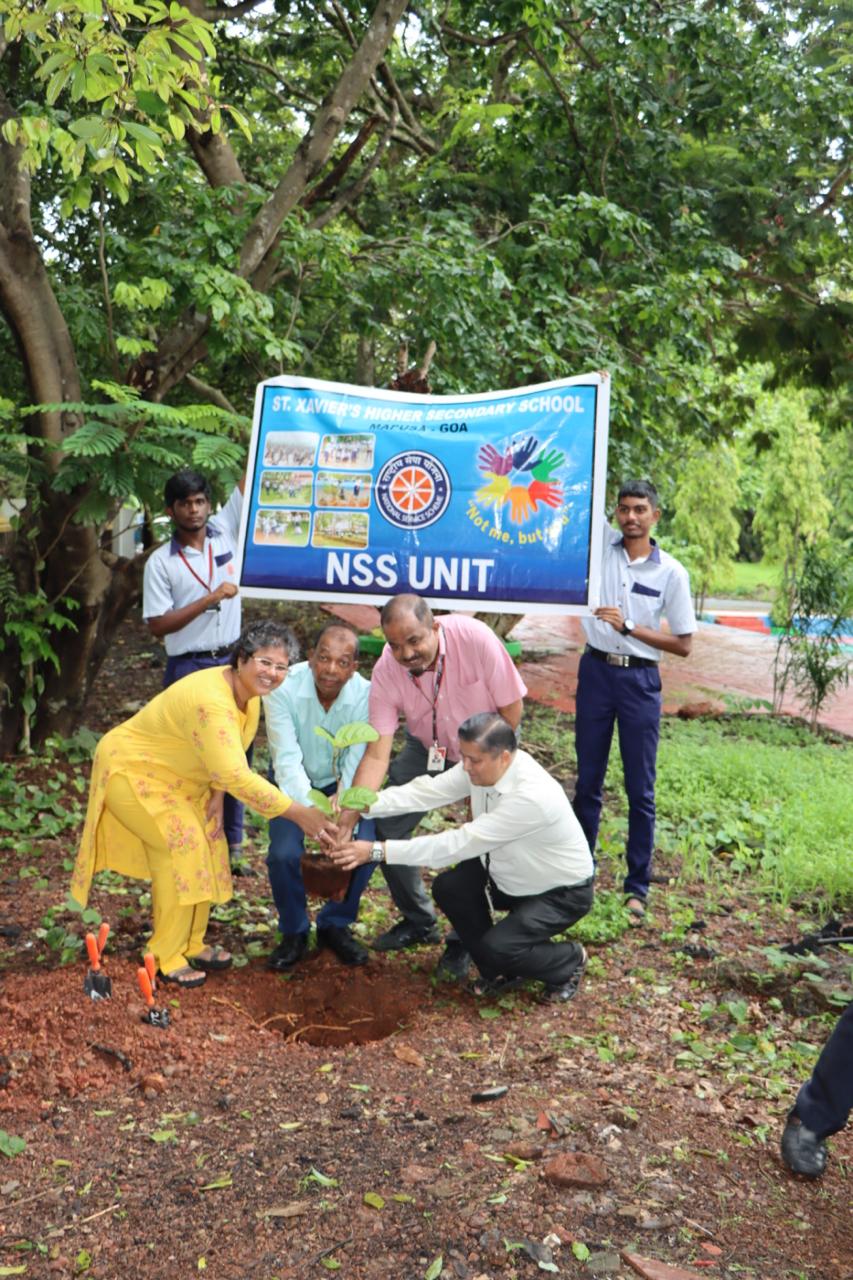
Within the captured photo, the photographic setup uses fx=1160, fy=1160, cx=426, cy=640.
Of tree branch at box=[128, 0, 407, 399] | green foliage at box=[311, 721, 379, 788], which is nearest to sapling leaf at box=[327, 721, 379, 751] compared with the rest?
green foliage at box=[311, 721, 379, 788]

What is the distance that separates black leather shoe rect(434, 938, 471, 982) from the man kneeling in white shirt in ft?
0.48

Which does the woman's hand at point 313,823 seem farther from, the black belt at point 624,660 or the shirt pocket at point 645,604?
the shirt pocket at point 645,604

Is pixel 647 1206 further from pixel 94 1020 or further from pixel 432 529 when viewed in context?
pixel 432 529

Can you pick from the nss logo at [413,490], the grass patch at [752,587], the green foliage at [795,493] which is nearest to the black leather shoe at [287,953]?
the nss logo at [413,490]

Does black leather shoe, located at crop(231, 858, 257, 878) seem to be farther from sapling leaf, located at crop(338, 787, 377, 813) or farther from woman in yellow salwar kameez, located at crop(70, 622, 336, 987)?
sapling leaf, located at crop(338, 787, 377, 813)

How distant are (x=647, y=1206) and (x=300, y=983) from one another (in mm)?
1999

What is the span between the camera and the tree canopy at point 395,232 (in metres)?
6.61

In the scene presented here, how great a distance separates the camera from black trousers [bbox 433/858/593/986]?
453 cm

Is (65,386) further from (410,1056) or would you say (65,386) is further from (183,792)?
(410,1056)

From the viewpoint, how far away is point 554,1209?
3.07m

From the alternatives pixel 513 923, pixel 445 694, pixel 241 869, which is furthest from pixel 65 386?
pixel 513 923

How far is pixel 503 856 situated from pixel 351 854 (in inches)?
24.0

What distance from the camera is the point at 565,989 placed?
4699mm

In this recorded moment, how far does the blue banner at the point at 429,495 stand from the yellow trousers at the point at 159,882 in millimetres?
1501
